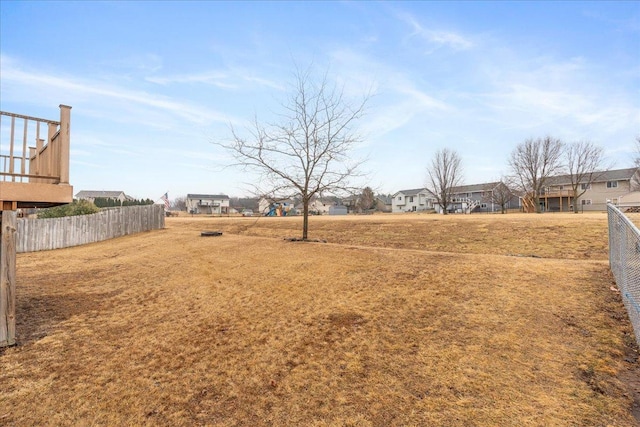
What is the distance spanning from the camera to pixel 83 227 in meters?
17.5

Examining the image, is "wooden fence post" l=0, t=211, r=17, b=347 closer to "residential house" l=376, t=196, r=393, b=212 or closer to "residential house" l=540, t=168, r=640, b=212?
"residential house" l=540, t=168, r=640, b=212

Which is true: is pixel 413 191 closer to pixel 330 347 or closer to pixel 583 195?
pixel 583 195

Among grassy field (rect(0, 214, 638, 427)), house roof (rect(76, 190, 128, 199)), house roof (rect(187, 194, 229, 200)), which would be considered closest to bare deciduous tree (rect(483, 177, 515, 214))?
grassy field (rect(0, 214, 638, 427))

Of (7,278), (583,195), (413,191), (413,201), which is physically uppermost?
(413,191)

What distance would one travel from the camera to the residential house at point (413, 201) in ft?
223

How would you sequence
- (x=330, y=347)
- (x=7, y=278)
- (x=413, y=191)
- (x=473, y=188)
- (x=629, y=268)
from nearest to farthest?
(x=330, y=347), (x=7, y=278), (x=629, y=268), (x=473, y=188), (x=413, y=191)

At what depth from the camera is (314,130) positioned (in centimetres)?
1327

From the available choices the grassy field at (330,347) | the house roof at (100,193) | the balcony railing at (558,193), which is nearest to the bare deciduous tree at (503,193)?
the balcony railing at (558,193)

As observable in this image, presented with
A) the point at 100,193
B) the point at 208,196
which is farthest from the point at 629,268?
the point at 100,193

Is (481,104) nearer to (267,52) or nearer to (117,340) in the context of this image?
(267,52)

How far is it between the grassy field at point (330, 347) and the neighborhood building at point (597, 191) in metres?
45.9

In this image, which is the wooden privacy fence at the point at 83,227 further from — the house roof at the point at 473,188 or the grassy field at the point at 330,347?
the house roof at the point at 473,188

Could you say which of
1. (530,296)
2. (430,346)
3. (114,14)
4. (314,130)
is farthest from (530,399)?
(114,14)

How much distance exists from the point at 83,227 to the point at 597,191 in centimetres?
6163
